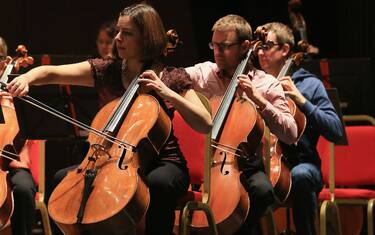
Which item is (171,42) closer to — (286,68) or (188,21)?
(286,68)

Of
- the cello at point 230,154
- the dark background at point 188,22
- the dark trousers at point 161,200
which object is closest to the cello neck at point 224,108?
the cello at point 230,154

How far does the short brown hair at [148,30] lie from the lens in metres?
2.85

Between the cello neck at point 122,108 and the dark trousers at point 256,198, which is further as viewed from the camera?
the dark trousers at point 256,198

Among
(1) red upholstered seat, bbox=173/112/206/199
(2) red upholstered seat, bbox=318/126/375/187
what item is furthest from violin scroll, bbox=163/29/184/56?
(2) red upholstered seat, bbox=318/126/375/187

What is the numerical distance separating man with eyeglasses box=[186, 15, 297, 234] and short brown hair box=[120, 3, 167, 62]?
1.27 ft

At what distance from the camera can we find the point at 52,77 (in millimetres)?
2771

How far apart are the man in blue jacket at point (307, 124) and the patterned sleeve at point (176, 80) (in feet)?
1.75

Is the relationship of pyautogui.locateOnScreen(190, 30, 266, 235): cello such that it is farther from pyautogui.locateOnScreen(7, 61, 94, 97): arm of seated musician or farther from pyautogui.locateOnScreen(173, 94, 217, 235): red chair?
pyautogui.locateOnScreen(7, 61, 94, 97): arm of seated musician

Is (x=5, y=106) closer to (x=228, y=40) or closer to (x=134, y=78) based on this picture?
(x=134, y=78)

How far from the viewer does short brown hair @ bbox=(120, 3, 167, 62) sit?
2850 mm

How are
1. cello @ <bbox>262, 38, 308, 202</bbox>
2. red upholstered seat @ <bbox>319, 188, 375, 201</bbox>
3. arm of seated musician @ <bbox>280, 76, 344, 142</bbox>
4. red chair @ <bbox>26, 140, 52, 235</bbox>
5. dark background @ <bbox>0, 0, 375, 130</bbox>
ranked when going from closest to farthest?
red chair @ <bbox>26, 140, 52, 235</bbox> < cello @ <bbox>262, 38, 308, 202</bbox> < arm of seated musician @ <bbox>280, 76, 344, 142</bbox> < red upholstered seat @ <bbox>319, 188, 375, 201</bbox> < dark background @ <bbox>0, 0, 375, 130</bbox>

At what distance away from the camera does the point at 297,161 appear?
356 cm

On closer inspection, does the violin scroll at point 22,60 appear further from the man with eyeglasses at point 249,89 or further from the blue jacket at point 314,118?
the blue jacket at point 314,118

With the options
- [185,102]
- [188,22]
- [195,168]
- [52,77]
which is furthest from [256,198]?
[188,22]
